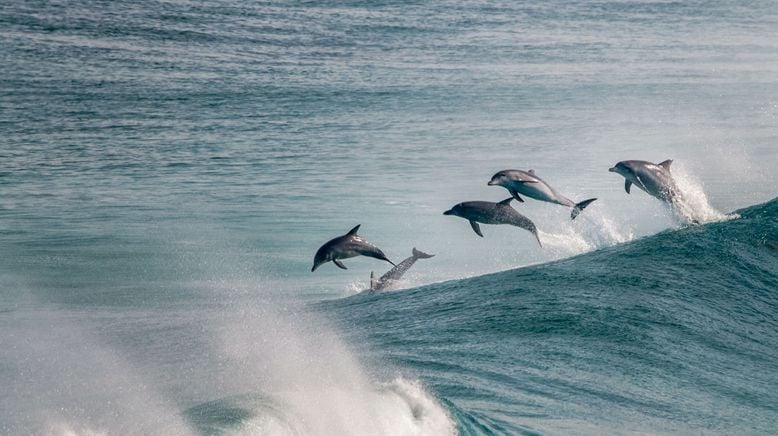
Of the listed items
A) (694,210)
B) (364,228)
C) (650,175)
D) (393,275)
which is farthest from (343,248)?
(364,228)

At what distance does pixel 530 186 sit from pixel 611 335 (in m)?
2.94

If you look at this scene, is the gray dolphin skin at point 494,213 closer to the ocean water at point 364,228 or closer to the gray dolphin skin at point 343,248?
the ocean water at point 364,228

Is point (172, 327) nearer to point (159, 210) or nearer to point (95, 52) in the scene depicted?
point (159, 210)

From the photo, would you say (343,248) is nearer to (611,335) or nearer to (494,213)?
(494,213)

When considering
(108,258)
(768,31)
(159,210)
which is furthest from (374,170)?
(768,31)

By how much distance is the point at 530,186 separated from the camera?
38.8ft

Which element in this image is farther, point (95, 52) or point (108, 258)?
point (95, 52)

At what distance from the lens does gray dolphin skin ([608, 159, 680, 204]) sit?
12.2 meters

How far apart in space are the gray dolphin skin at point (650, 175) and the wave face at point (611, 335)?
0.51 m

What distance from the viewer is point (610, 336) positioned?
360 inches

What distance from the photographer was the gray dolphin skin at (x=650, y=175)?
12242mm

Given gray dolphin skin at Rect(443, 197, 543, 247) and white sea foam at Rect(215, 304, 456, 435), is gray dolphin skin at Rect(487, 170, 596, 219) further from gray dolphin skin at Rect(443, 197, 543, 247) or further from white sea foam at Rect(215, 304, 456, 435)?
white sea foam at Rect(215, 304, 456, 435)

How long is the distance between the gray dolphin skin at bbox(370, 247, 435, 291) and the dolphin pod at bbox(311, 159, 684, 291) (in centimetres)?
2

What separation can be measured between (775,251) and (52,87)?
22.6 m
